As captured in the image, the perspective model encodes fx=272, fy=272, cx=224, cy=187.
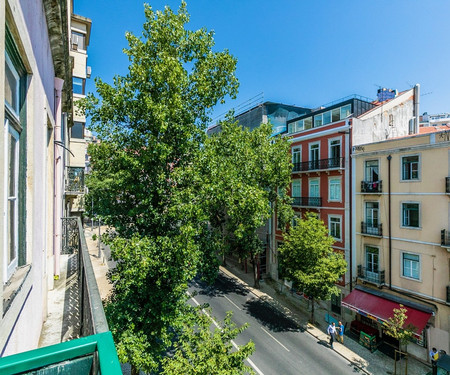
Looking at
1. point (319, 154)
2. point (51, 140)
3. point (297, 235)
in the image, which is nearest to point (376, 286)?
point (297, 235)

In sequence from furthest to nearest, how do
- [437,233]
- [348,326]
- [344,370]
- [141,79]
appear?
[348,326]
[437,233]
[344,370]
[141,79]

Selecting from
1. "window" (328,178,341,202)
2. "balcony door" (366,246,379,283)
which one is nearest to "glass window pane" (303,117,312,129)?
"window" (328,178,341,202)

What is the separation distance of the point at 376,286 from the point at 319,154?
1050cm

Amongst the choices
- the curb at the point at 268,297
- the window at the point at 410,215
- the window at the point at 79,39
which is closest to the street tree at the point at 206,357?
the curb at the point at 268,297

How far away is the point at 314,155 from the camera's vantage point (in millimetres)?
22953

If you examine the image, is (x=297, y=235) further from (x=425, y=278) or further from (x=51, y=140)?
(x=51, y=140)

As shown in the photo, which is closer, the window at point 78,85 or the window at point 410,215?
the window at point 410,215

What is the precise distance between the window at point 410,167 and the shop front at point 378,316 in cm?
747

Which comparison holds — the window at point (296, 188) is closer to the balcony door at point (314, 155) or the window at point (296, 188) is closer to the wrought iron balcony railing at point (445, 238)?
the balcony door at point (314, 155)

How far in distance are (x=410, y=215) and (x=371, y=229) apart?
2583mm

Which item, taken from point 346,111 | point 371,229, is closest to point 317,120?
point 346,111

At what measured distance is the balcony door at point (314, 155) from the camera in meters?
22.3

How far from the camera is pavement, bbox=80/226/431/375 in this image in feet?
48.9

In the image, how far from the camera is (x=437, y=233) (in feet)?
49.9
